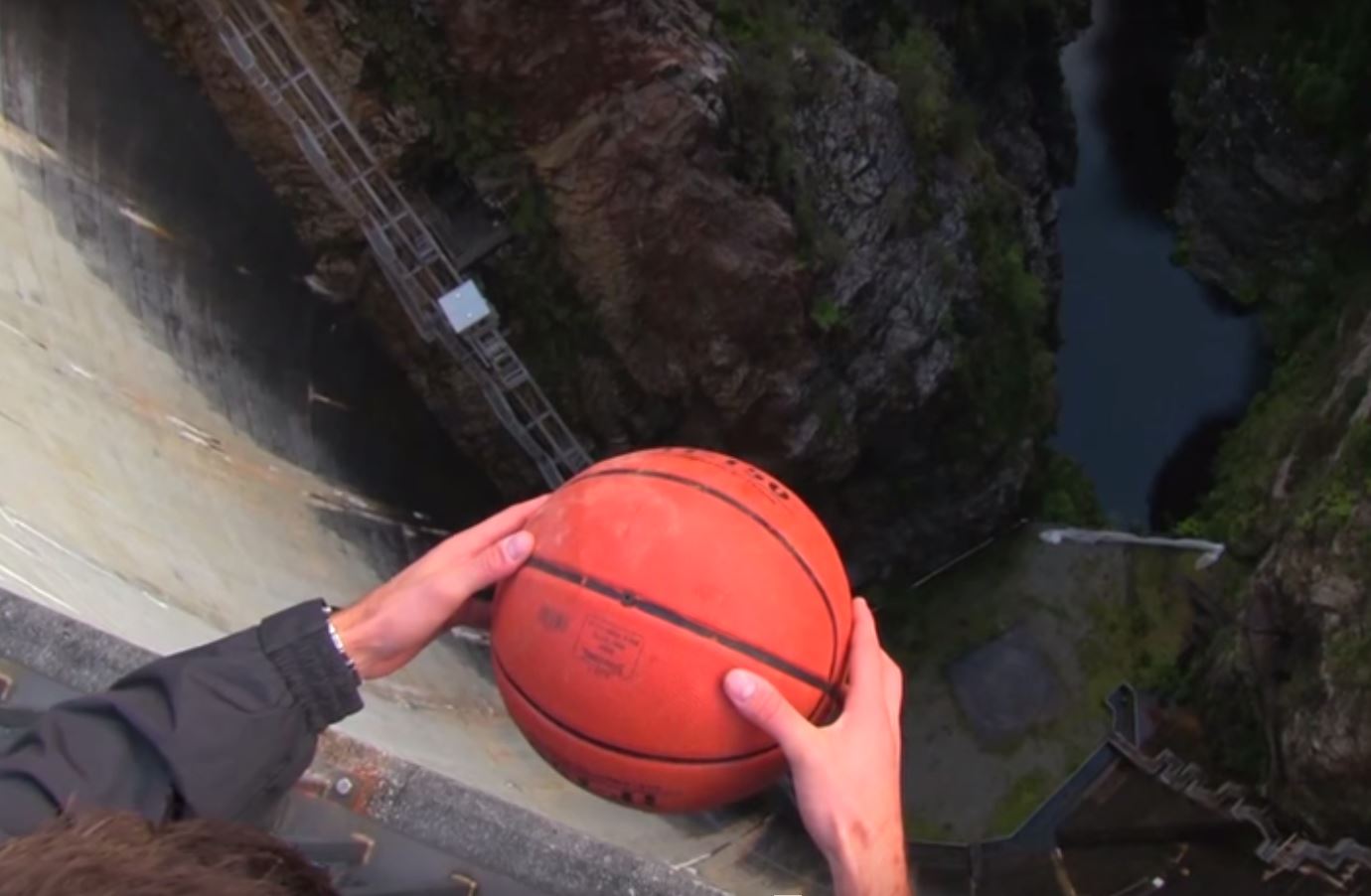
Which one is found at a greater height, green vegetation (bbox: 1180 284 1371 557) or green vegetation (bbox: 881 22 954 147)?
green vegetation (bbox: 881 22 954 147)

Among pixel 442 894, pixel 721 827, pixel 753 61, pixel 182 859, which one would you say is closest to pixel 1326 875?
pixel 721 827

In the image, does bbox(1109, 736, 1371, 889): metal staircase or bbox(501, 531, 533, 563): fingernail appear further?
bbox(1109, 736, 1371, 889): metal staircase

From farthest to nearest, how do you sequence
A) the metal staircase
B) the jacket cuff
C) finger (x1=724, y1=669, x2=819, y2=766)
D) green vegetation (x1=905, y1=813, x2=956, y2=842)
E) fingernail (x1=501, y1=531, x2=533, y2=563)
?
green vegetation (x1=905, y1=813, x2=956, y2=842)
the metal staircase
fingernail (x1=501, y1=531, x2=533, y2=563)
finger (x1=724, y1=669, x2=819, y2=766)
the jacket cuff

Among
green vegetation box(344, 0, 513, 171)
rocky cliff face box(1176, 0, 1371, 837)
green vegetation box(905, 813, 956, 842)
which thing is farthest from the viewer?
green vegetation box(905, 813, 956, 842)

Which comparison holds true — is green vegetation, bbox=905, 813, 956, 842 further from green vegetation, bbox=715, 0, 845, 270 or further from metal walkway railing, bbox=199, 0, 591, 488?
green vegetation, bbox=715, 0, 845, 270

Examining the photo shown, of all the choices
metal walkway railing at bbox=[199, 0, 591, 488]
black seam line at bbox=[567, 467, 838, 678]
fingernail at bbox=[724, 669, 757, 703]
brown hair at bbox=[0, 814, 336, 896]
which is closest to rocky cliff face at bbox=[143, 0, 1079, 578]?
metal walkway railing at bbox=[199, 0, 591, 488]

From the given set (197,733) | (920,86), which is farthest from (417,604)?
(920,86)

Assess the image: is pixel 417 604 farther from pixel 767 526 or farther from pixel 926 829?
pixel 926 829
